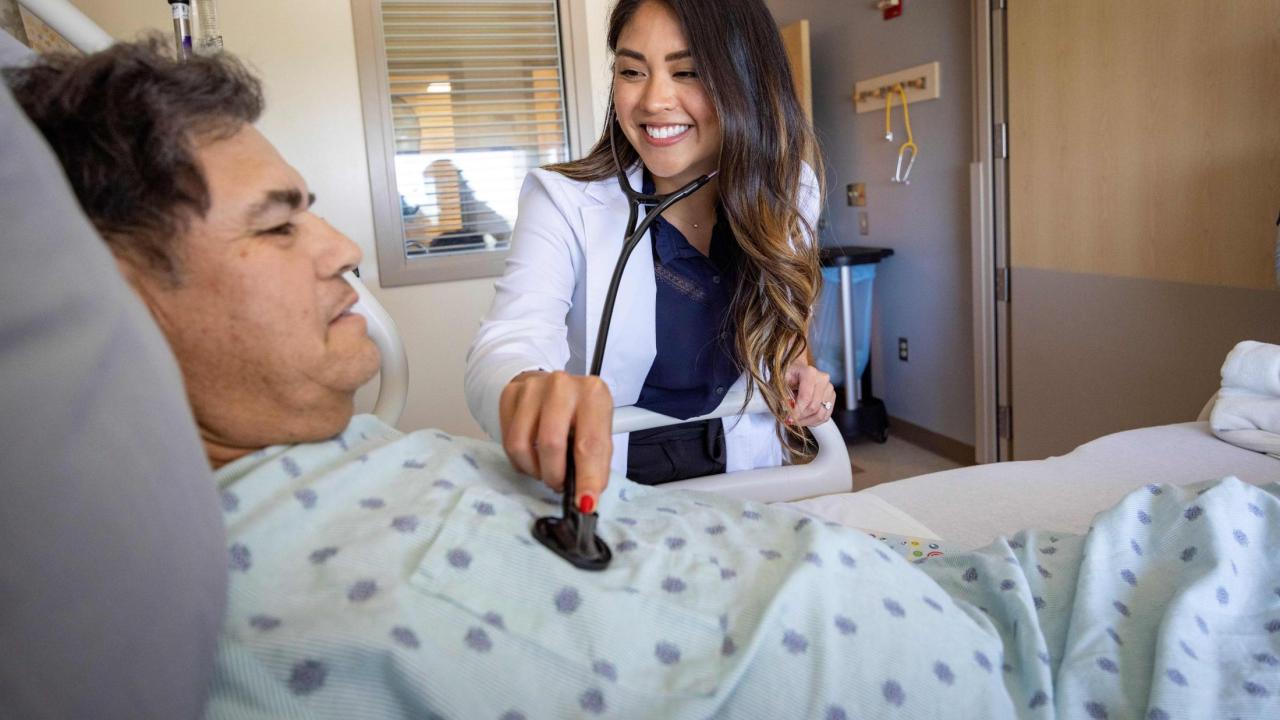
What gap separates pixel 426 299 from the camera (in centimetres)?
374

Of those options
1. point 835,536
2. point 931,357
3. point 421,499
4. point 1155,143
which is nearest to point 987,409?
point 931,357

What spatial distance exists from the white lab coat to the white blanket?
758 mm

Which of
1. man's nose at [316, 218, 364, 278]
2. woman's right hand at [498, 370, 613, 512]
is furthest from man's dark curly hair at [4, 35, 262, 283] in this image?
woman's right hand at [498, 370, 613, 512]

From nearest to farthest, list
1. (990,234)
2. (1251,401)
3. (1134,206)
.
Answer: (1251,401), (1134,206), (990,234)

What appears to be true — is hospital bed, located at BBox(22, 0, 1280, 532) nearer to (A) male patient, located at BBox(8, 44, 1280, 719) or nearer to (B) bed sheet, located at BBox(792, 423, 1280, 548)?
(B) bed sheet, located at BBox(792, 423, 1280, 548)

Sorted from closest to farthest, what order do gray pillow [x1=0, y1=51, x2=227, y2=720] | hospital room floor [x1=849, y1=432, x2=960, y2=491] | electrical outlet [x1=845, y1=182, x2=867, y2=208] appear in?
gray pillow [x1=0, y1=51, x2=227, y2=720], hospital room floor [x1=849, y1=432, x2=960, y2=491], electrical outlet [x1=845, y1=182, x2=867, y2=208]

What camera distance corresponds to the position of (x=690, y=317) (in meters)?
1.57

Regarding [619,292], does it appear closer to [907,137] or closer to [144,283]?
[144,283]

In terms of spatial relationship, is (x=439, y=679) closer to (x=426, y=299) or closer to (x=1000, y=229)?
(x=1000, y=229)

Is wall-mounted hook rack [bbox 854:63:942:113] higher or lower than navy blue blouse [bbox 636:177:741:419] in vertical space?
higher

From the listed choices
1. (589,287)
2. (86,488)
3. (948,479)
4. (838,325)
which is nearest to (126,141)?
(86,488)

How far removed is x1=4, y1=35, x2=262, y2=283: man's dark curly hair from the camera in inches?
26.6

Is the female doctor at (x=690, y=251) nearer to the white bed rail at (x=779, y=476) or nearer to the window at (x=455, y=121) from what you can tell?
the white bed rail at (x=779, y=476)

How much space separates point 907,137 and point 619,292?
2.57 m
